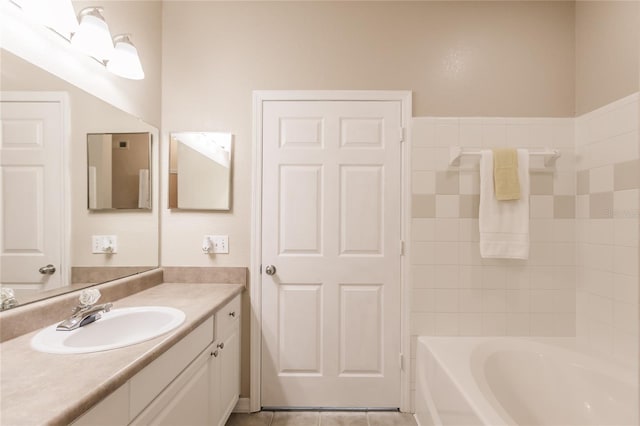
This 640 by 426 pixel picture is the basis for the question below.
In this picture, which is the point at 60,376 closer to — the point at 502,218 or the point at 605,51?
the point at 502,218

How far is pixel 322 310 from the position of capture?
1867mm

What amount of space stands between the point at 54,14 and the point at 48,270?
3.35ft

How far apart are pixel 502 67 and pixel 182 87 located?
6.77 ft

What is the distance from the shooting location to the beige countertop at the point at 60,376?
2.09ft

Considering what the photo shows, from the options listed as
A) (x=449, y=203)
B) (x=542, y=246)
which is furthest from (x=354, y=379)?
(x=542, y=246)

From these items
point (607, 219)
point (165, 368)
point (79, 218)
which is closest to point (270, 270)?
point (165, 368)

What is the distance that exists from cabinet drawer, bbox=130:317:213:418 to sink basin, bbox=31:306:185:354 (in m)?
0.09

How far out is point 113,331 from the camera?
1.24m

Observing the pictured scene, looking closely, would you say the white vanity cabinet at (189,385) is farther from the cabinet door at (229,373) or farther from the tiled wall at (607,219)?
the tiled wall at (607,219)

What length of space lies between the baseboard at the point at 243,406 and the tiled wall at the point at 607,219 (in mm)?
1956

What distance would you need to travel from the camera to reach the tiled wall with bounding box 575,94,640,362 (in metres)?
1.38

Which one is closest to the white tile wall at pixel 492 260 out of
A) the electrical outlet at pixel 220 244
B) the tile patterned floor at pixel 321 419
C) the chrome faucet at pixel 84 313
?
the tile patterned floor at pixel 321 419

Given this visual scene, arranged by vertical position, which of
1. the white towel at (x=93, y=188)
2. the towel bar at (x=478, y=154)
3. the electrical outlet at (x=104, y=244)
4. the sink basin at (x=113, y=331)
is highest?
the towel bar at (x=478, y=154)

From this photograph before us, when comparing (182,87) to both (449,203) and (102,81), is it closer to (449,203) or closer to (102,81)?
(102,81)
